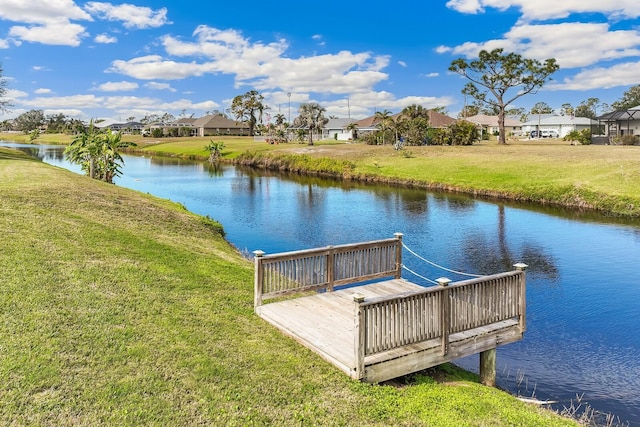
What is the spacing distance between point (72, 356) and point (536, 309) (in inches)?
509

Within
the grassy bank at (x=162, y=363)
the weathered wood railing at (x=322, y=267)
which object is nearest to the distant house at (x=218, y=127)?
the grassy bank at (x=162, y=363)

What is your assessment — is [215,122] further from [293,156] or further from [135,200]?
[135,200]

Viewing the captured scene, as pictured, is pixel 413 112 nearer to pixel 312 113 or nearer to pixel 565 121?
pixel 312 113

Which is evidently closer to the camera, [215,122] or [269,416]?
[269,416]

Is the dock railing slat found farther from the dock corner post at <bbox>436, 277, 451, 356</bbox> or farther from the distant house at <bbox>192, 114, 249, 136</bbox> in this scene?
the distant house at <bbox>192, 114, 249, 136</bbox>

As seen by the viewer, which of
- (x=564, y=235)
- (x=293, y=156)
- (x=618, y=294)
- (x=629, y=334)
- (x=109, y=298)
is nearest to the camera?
(x=109, y=298)

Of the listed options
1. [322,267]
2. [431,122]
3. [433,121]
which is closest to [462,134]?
[431,122]

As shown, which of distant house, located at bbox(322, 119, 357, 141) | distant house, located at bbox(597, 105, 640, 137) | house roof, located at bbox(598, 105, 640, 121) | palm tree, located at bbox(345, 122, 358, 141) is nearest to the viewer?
house roof, located at bbox(598, 105, 640, 121)

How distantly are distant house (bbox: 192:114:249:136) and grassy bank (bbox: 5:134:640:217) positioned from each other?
276 ft

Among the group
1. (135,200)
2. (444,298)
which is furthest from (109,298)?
(135,200)

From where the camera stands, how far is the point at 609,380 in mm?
11031

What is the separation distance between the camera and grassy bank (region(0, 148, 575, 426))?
7133mm

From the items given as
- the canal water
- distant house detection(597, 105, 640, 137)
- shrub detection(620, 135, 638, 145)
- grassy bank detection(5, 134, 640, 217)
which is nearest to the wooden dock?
the canal water

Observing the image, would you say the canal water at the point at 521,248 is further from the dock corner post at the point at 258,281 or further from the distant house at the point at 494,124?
the distant house at the point at 494,124
